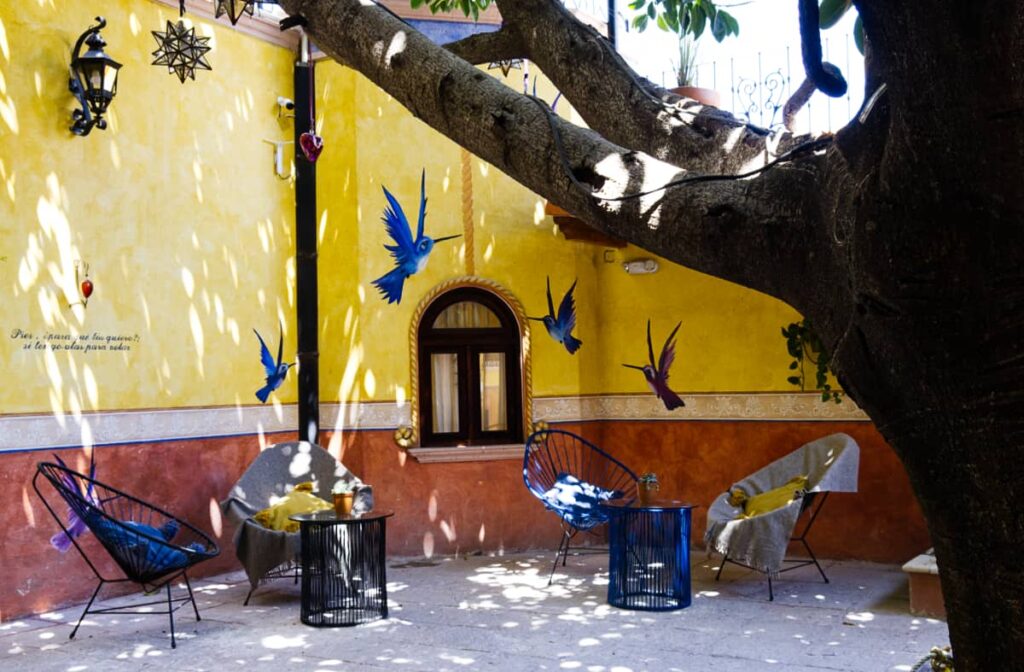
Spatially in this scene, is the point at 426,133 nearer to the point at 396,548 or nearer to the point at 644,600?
the point at 396,548

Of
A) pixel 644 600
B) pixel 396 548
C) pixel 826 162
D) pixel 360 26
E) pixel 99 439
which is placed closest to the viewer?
pixel 826 162

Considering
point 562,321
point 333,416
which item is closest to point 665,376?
point 562,321

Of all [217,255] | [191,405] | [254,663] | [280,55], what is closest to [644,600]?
[254,663]

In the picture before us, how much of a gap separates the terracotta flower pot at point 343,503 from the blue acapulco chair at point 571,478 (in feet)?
4.82

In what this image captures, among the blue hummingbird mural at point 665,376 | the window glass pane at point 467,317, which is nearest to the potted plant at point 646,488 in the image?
the blue hummingbird mural at point 665,376

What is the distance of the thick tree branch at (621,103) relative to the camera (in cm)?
256

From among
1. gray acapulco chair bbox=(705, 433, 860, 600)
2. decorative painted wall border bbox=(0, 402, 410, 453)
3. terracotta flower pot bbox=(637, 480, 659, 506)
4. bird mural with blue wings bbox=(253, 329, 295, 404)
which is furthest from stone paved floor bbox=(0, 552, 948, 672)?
bird mural with blue wings bbox=(253, 329, 295, 404)

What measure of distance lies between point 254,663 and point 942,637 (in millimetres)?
3527

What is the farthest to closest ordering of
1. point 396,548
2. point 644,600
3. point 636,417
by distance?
1. point 636,417
2. point 396,548
3. point 644,600

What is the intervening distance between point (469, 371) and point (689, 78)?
294 centimetres

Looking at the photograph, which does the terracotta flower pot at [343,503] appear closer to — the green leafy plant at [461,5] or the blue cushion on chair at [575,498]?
the blue cushion on chair at [575,498]

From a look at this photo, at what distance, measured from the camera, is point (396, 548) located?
8.29 meters

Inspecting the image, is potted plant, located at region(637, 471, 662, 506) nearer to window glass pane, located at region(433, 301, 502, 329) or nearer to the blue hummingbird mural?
the blue hummingbird mural

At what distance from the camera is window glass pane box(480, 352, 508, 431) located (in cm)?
869
